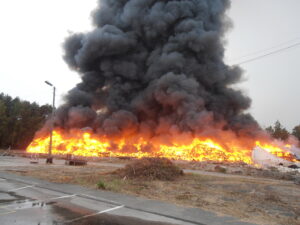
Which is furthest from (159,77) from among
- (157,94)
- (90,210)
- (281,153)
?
(90,210)

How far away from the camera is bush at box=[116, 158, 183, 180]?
603 inches

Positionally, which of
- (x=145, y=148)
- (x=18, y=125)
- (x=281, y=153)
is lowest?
(x=281, y=153)

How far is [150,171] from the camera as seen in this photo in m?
15.5

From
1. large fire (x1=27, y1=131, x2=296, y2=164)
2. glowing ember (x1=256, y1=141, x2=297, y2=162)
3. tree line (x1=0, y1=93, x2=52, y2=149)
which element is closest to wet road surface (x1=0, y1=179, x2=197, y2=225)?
large fire (x1=27, y1=131, x2=296, y2=164)

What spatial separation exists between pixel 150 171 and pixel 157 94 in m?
32.5

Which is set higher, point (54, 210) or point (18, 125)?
point (18, 125)

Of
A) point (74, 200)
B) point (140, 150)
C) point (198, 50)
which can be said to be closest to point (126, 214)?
point (74, 200)

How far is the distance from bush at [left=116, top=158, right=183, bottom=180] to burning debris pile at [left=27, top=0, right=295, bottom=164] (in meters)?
25.0

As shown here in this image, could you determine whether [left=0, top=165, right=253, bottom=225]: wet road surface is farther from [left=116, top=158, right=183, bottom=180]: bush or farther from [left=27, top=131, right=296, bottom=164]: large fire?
[left=27, top=131, right=296, bottom=164]: large fire

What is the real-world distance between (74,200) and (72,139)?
41355mm

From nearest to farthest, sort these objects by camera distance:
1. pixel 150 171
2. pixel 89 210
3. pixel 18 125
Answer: pixel 89 210, pixel 150 171, pixel 18 125

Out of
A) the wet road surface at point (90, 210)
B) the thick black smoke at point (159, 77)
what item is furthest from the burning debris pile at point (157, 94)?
the wet road surface at point (90, 210)

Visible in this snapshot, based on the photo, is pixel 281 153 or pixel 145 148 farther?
pixel 145 148

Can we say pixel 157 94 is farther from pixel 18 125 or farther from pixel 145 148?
pixel 18 125
